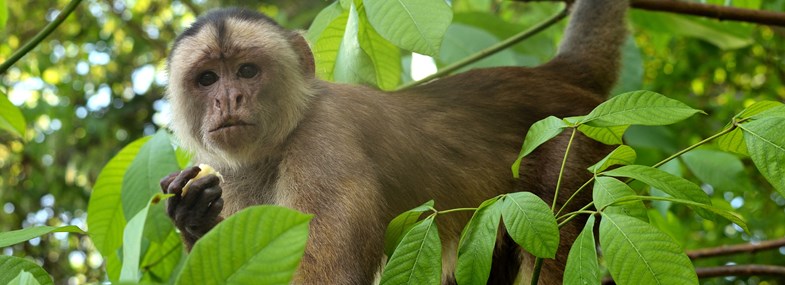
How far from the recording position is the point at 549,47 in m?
5.47

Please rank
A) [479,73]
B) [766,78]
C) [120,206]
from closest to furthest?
1. [120,206]
2. [479,73]
3. [766,78]

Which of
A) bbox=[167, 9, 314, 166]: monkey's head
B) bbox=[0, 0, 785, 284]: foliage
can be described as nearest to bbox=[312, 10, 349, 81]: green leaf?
bbox=[0, 0, 785, 284]: foliage

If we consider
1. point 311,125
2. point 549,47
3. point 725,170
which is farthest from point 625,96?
point 549,47

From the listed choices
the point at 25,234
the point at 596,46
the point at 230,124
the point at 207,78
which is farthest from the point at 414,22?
the point at 596,46

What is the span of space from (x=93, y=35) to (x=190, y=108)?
9900 millimetres

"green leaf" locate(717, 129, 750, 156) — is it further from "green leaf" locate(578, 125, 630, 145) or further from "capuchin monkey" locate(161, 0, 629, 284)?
"capuchin monkey" locate(161, 0, 629, 284)

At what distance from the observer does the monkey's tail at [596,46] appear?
4883 millimetres

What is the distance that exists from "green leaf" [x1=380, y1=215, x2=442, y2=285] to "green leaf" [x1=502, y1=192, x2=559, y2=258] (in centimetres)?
22

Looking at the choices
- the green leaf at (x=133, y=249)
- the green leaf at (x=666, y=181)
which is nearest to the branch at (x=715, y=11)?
the green leaf at (x=666, y=181)

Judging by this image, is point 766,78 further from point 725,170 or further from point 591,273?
point 591,273

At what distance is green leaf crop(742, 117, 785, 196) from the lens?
2170 mm

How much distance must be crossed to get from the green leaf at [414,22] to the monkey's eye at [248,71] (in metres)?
1.49

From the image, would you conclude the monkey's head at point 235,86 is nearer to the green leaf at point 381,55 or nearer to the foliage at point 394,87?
the foliage at point 394,87

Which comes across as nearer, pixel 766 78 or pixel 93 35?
pixel 766 78
